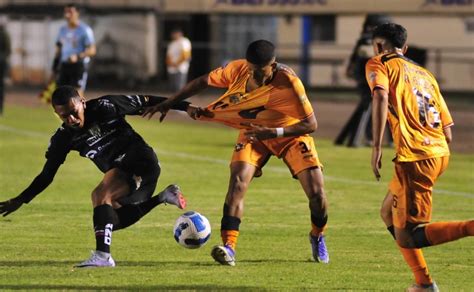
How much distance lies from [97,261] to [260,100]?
193 centimetres

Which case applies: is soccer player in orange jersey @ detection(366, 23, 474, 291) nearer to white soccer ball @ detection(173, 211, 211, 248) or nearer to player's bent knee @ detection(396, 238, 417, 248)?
player's bent knee @ detection(396, 238, 417, 248)

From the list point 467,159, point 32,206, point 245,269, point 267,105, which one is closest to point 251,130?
point 267,105

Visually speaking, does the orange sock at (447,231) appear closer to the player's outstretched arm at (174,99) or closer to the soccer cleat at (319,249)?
the soccer cleat at (319,249)

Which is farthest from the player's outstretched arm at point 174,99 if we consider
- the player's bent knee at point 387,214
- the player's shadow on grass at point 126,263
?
the player's bent knee at point 387,214

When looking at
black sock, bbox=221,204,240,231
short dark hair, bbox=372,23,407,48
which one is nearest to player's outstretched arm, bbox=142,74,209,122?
black sock, bbox=221,204,240,231

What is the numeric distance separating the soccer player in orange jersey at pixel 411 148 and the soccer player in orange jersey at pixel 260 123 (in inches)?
58.1

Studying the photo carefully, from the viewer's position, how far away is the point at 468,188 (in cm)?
1777

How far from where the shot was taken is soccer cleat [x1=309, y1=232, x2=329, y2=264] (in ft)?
36.7

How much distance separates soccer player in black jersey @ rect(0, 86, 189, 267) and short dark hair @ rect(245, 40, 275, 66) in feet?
2.72

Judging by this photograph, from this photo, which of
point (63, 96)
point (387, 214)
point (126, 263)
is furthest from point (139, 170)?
point (387, 214)

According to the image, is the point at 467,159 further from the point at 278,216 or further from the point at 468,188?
the point at 278,216

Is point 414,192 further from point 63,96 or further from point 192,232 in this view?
point 63,96

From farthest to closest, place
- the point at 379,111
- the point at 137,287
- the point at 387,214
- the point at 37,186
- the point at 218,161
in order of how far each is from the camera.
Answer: the point at 218,161
the point at 37,186
the point at 387,214
the point at 137,287
the point at 379,111

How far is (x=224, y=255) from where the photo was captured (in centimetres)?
1070
